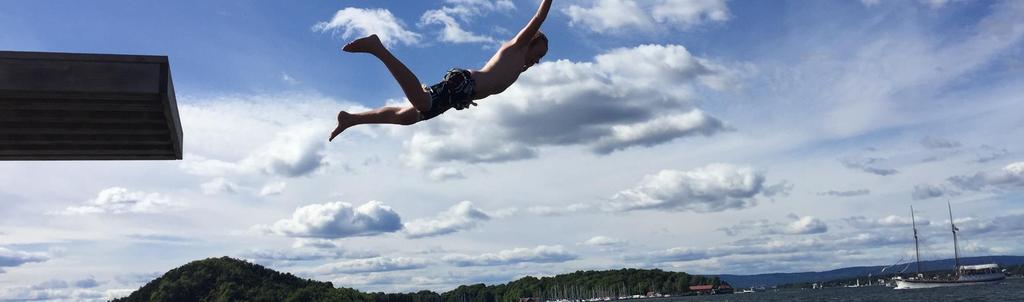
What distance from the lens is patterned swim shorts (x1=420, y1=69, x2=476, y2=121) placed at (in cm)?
897

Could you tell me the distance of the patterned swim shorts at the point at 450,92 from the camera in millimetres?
8969

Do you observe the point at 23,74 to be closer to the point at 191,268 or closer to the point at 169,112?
the point at 169,112

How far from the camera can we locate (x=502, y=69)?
9.14 meters

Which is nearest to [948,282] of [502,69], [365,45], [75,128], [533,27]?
[75,128]

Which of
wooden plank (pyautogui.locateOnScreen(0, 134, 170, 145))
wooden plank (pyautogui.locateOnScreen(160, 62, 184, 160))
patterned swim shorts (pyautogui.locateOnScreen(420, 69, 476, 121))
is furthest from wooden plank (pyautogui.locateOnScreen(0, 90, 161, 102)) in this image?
patterned swim shorts (pyautogui.locateOnScreen(420, 69, 476, 121))

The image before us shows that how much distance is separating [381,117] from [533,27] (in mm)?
1811

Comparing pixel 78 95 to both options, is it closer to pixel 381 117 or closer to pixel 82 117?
pixel 82 117

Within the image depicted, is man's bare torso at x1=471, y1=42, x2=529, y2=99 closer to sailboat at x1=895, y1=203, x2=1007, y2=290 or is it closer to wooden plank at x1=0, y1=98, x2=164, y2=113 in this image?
wooden plank at x1=0, y1=98, x2=164, y2=113

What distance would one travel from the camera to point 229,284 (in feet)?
522

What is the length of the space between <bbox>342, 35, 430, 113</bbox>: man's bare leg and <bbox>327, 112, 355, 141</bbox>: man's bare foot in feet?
2.74

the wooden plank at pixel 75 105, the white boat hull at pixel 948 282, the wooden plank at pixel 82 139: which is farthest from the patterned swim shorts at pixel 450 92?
the white boat hull at pixel 948 282

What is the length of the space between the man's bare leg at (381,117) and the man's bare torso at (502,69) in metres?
0.74

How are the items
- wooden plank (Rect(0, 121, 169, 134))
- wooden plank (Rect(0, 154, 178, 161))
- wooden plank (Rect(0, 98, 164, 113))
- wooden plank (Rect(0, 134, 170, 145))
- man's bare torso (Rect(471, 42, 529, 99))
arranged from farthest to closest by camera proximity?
wooden plank (Rect(0, 154, 178, 161)), wooden plank (Rect(0, 134, 170, 145)), wooden plank (Rect(0, 121, 169, 134)), wooden plank (Rect(0, 98, 164, 113)), man's bare torso (Rect(471, 42, 529, 99))

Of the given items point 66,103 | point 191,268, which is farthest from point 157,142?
point 191,268
